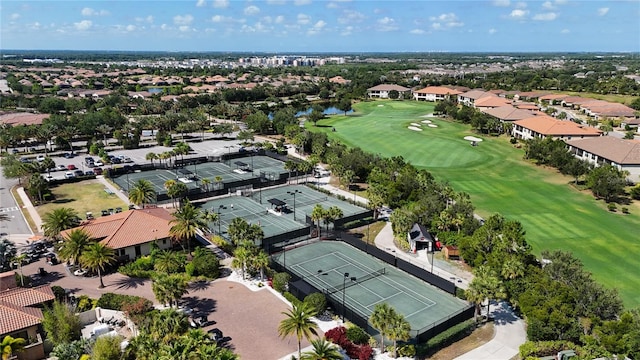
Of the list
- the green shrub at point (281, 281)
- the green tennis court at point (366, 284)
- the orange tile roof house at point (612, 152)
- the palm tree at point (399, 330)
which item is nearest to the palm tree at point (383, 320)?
the palm tree at point (399, 330)

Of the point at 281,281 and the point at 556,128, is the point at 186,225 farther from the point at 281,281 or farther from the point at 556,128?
the point at 556,128

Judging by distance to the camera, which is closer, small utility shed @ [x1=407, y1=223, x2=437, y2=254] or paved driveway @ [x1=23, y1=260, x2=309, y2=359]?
paved driveway @ [x1=23, y1=260, x2=309, y2=359]

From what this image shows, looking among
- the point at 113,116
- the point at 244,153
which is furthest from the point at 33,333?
the point at 113,116

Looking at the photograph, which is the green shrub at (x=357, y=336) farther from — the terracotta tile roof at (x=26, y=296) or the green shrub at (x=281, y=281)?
the terracotta tile roof at (x=26, y=296)

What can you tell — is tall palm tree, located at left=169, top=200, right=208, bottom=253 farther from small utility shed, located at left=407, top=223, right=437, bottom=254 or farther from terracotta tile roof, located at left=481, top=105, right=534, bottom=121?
terracotta tile roof, located at left=481, top=105, right=534, bottom=121

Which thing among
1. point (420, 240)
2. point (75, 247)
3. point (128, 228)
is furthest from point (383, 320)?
point (128, 228)

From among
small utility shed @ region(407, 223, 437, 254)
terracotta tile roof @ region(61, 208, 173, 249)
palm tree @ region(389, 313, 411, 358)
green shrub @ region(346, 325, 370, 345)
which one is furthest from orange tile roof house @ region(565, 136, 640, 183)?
terracotta tile roof @ region(61, 208, 173, 249)
